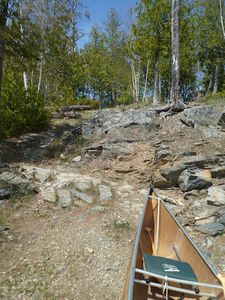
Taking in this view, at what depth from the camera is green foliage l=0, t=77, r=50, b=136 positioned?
10.9 m

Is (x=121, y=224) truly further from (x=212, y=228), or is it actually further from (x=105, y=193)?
(x=212, y=228)

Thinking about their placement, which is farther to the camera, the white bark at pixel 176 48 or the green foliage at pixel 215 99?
the green foliage at pixel 215 99

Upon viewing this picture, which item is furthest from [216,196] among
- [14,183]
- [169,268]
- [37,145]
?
[37,145]

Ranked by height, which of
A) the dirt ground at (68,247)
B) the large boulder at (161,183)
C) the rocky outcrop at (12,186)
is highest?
the rocky outcrop at (12,186)

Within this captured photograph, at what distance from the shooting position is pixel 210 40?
80.6 ft

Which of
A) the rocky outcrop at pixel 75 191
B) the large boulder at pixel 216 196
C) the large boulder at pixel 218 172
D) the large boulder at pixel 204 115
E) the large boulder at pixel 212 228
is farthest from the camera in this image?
the large boulder at pixel 204 115

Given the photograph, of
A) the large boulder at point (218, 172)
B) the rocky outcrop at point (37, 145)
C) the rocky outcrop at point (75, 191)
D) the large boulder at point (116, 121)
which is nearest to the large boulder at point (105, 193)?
the rocky outcrop at point (75, 191)

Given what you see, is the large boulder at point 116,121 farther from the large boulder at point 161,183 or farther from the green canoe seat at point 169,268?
the green canoe seat at point 169,268

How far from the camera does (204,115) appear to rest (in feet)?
35.6

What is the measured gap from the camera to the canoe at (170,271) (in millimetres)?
3412

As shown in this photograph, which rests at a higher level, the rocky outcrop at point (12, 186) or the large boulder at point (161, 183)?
the rocky outcrop at point (12, 186)

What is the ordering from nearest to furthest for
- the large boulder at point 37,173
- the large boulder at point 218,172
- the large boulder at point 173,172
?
the large boulder at point 218,172 → the large boulder at point 173,172 → the large boulder at point 37,173

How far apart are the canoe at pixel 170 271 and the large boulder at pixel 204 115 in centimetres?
636

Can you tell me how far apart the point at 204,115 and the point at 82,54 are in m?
19.5
